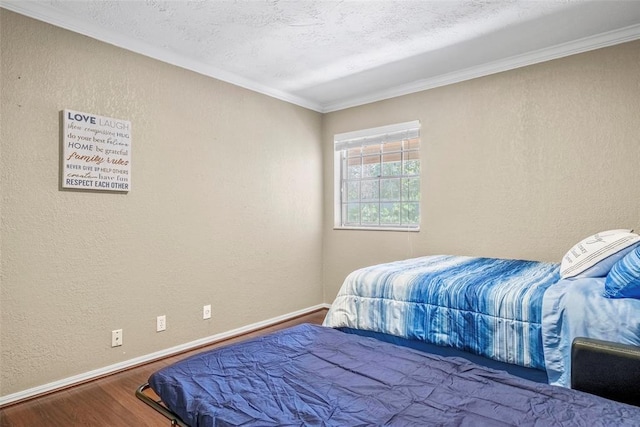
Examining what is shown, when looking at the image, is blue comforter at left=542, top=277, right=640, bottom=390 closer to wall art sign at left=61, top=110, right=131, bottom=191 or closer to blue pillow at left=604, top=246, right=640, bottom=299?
blue pillow at left=604, top=246, right=640, bottom=299

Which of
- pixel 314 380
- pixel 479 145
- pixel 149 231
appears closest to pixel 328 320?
pixel 314 380

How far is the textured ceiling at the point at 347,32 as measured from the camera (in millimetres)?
2402

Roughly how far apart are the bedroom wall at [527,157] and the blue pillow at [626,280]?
1.26 metres

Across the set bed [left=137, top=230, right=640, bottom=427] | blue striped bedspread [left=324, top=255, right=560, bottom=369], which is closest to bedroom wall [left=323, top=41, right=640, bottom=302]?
blue striped bedspread [left=324, top=255, right=560, bottom=369]

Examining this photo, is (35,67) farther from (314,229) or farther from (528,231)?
(528,231)

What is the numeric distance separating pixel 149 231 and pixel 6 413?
1.38m

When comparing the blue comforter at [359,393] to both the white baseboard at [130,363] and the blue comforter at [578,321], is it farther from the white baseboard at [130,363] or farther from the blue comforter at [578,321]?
the white baseboard at [130,363]

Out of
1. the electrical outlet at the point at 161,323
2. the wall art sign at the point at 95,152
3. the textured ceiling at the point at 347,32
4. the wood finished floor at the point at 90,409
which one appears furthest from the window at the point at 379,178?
the wood finished floor at the point at 90,409

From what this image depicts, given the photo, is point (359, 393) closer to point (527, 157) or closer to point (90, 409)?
point (90, 409)

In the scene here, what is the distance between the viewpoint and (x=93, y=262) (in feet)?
8.73

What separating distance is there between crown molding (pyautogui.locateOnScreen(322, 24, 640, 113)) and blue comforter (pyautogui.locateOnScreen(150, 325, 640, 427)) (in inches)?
110

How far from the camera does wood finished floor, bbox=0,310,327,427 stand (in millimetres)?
2096

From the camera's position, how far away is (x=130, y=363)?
2850 mm

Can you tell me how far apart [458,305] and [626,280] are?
0.79m
